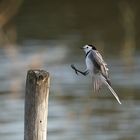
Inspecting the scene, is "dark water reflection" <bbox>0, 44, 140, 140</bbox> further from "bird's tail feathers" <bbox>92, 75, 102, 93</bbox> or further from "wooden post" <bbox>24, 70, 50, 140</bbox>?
"wooden post" <bbox>24, 70, 50, 140</bbox>

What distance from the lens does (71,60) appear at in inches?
564

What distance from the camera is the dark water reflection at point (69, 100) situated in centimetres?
1141

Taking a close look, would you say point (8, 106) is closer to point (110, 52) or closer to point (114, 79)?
point (114, 79)

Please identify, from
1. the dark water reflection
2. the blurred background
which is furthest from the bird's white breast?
the dark water reflection

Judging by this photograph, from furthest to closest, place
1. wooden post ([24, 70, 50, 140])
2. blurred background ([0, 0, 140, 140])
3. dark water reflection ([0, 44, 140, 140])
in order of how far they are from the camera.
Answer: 1. blurred background ([0, 0, 140, 140])
2. dark water reflection ([0, 44, 140, 140])
3. wooden post ([24, 70, 50, 140])

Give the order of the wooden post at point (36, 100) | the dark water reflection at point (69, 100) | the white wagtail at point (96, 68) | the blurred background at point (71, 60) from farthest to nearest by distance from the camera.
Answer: the blurred background at point (71, 60) → the dark water reflection at point (69, 100) → the white wagtail at point (96, 68) → the wooden post at point (36, 100)

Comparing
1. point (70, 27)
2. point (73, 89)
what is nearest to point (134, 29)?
point (70, 27)

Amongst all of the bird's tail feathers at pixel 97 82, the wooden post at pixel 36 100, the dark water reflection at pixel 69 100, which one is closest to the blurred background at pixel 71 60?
the dark water reflection at pixel 69 100

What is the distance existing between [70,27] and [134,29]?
1277mm

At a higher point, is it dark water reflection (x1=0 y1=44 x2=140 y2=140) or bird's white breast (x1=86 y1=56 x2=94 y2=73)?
dark water reflection (x1=0 y1=44 x2=140 y2=140)

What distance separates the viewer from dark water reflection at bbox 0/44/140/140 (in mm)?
11406

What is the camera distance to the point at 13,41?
15.9 m

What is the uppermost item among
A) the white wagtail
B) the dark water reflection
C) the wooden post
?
the dark water reflection

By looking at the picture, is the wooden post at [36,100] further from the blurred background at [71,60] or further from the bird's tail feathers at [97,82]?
the blurred background at [71,60]
